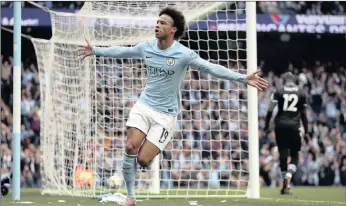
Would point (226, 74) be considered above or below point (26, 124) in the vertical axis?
below

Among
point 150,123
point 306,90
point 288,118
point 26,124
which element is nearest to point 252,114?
point 288,118

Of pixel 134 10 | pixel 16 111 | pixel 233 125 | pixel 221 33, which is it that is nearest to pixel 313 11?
pixel 221 33

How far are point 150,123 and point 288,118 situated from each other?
5.98 m

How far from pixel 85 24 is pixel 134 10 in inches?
40.0

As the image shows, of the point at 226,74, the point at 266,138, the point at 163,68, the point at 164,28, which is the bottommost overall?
the point at 266,138

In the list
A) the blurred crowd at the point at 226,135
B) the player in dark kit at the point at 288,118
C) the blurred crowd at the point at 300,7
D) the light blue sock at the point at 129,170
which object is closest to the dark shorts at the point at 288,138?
the player in dark kit at the point at 288,118

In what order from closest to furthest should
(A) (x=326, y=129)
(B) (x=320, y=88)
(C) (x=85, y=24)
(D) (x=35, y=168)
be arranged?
(C) (x=85, y=24), (D) (x=35, y=168), (A) (x=326, y=129), (B) (x=320, y=88)

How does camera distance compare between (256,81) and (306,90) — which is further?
(306,90)

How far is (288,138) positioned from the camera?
13734mm

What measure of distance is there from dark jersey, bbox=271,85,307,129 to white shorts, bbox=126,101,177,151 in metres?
5.60

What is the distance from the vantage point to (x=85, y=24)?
13.0 m

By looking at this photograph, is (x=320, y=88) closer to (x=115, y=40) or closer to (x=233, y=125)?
(x=233, y=125)

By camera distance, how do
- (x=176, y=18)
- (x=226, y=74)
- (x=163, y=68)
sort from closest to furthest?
(x=226, y=74) < (x=163, y=68) < (x=176, y=18)

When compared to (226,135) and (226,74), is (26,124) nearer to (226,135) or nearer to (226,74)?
(226,135)
